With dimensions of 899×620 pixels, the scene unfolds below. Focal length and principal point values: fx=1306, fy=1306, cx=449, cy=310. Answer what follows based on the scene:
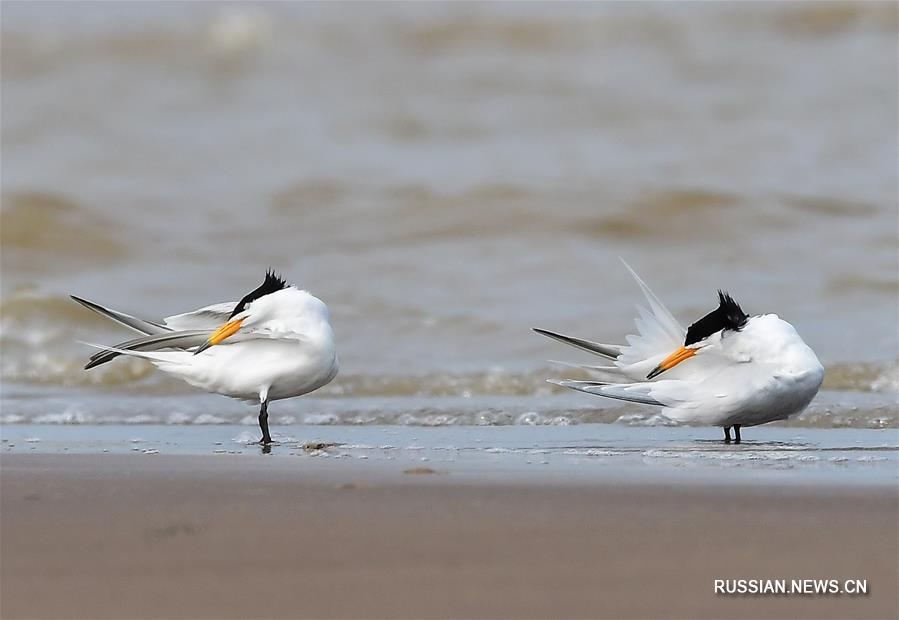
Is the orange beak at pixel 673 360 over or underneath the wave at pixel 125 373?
underneath

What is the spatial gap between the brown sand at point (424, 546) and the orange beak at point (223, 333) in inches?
47.8

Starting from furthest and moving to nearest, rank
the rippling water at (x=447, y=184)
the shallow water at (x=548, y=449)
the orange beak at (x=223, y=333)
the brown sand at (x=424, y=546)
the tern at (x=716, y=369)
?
the rippling water at (x=447, y=184) → the orange beak at (x=223, y=333) → the tern at (x=716, y=369) → the shallow water at (x=548, y=449) → the brown sand at (x=424, y=546)

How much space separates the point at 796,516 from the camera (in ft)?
10.6

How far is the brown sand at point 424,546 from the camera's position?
2.63 m

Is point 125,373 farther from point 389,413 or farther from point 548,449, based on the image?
point 548,449

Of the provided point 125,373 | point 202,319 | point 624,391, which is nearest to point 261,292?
point 202,319

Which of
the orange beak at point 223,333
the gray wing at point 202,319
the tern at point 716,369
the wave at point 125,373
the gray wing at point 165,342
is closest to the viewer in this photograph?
the tern at point 716,369

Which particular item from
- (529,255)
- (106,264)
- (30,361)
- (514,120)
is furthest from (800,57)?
(30,361)

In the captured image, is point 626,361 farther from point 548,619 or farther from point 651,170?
point 651,170

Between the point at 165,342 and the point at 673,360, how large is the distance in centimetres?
199

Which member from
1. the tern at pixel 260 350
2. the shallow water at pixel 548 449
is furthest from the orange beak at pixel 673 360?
the tern at pixel 260 350

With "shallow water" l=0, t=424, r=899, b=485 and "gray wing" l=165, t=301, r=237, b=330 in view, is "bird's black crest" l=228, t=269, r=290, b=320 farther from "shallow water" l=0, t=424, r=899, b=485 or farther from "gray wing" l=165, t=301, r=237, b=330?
"shallow water" l=0, t=424, r=899, b=485

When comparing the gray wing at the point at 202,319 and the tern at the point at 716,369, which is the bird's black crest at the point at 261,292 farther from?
the tern at the point at 716,369

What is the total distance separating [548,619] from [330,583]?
486mm
